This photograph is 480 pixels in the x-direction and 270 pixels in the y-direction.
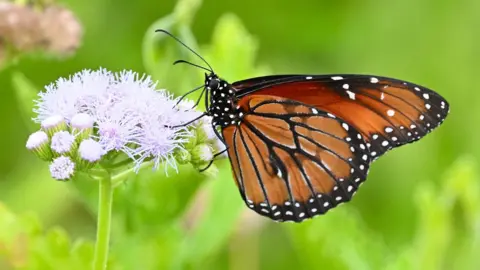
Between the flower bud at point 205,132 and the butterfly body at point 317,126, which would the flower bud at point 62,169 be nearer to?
the flower bud at point 205,132

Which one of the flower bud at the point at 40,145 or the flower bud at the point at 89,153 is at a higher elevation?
the flower bud at the point at 40,145

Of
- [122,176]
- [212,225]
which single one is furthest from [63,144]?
[212,225]

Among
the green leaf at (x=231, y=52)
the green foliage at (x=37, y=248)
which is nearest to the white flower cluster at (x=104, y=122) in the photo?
the green foliage at (x=37, y=248)

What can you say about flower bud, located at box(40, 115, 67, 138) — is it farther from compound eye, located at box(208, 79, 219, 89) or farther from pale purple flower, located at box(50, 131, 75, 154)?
→ compound eye, located at box(208, 79, 219, 89)

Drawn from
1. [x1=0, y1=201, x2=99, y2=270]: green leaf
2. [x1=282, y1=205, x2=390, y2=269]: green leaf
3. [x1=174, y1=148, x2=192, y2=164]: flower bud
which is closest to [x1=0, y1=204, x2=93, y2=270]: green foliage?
[x1=0, y1=201, x2=99, y2=270]: green leaf

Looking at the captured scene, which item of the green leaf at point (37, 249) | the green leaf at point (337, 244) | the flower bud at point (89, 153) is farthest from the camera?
the green leaf at point (337, 244)

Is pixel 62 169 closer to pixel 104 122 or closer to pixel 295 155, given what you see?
pixel 104 122
